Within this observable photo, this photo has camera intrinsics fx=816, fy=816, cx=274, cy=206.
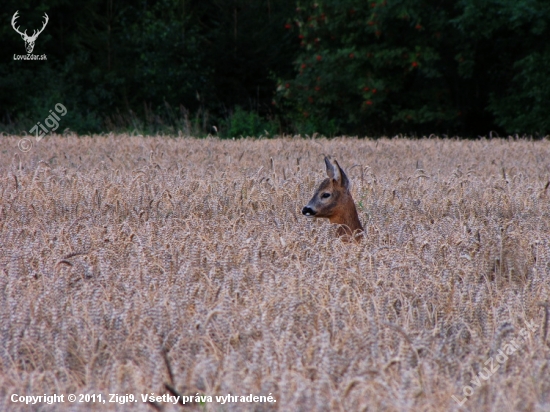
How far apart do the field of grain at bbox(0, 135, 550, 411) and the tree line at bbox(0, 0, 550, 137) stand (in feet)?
42.8

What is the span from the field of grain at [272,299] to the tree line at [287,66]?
13.0 metres

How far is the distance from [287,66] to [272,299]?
25983mm

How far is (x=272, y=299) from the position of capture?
3863 mm

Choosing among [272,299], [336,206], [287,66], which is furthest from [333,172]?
[287,66]

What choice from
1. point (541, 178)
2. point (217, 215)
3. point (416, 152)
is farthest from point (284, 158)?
point (217, 215)

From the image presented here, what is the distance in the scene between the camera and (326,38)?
26891 mm

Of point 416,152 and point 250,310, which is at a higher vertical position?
point 416,152

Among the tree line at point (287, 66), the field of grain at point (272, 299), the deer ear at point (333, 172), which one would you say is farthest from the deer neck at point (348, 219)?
the tree line at point (287, 66)

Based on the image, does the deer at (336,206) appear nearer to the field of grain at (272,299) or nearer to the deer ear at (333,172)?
the deer ear at (333,172)

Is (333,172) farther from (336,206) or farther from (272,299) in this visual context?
(272,299)

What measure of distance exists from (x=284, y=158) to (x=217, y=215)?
16.4ft

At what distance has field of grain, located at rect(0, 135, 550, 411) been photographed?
9.46 feet

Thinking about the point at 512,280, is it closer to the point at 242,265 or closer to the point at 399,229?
the point at 399,229

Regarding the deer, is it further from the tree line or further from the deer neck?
the tree line
